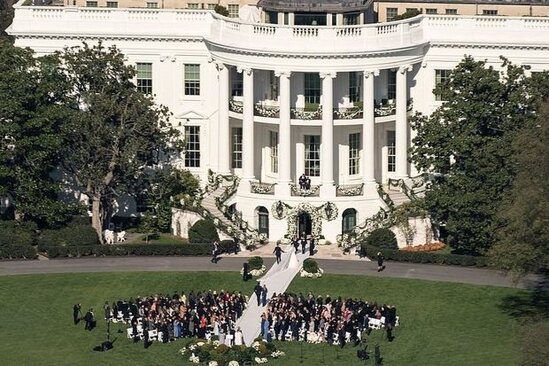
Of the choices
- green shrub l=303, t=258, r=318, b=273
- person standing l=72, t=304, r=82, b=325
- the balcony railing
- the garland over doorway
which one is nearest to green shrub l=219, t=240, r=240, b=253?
the garland over doorway

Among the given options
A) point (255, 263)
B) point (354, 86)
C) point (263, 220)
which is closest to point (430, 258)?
point (255, 263)

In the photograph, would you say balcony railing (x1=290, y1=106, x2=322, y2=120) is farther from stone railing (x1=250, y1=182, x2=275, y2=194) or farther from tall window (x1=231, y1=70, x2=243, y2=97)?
tall window (x1=231, y1=70, x2=243, y2=97)

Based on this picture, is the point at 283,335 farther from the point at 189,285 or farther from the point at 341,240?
the point at 341,240

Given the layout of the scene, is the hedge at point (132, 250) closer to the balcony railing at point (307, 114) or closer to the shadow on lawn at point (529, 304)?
the balcony railing at point (307, 114)

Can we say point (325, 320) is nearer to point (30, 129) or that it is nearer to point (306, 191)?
point (306, 191)

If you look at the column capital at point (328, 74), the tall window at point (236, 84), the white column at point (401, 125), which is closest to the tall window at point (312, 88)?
the column capital at point (328, 74)
